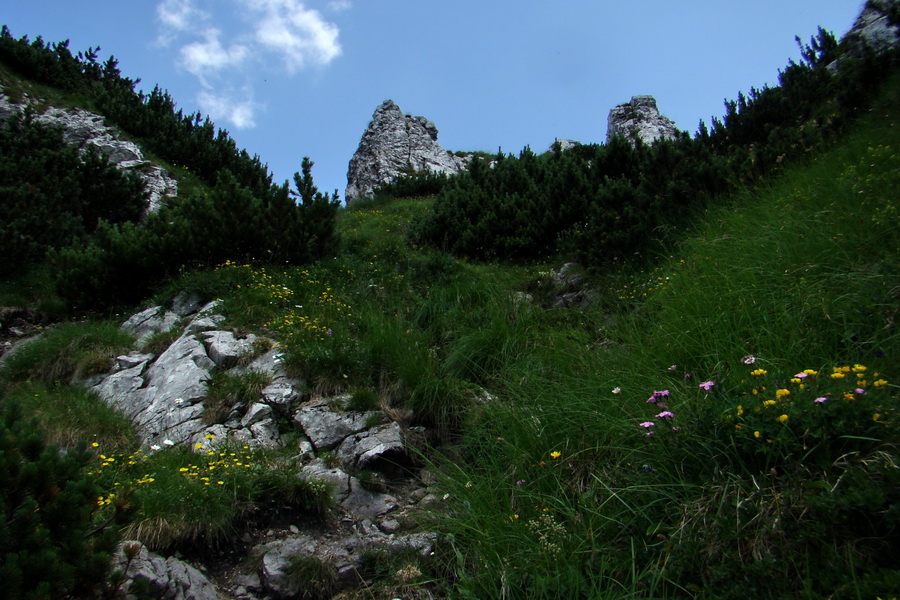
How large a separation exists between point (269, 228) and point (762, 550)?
7468mm

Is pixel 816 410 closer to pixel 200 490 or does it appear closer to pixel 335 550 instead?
pixel 335 550

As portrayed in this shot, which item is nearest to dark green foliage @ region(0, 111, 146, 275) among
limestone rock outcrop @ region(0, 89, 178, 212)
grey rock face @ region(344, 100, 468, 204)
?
limestone rock outcrop @ region(0, 89, 178, 212)

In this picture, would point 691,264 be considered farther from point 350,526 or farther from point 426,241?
point 426,241

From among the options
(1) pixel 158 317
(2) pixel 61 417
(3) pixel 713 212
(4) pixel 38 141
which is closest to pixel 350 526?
(2) pixel 61 417

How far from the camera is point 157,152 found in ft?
47.1

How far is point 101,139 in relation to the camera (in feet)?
44.0

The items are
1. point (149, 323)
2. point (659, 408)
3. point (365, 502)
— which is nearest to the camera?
point (659, 408)

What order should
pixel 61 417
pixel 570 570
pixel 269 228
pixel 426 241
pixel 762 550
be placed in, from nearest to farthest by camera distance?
1. pixel 762 550
2. pixel 570 570
3. pixel 61 417
4. pixel 269 228
5. pixel 426 241

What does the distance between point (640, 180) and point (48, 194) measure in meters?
10.1

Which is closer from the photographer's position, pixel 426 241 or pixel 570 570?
pixel 570 570

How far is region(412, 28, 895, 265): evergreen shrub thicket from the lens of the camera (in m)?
6.68

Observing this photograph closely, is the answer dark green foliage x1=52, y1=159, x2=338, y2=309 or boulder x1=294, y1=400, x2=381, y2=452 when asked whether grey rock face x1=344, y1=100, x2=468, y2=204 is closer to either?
dark green foliage x1=52, y1=159, x2=338, y2=309

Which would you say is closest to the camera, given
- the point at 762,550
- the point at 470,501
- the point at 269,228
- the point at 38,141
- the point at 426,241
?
the point at 762,550

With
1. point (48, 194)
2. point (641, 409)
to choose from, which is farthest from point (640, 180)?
point (48, 194)
